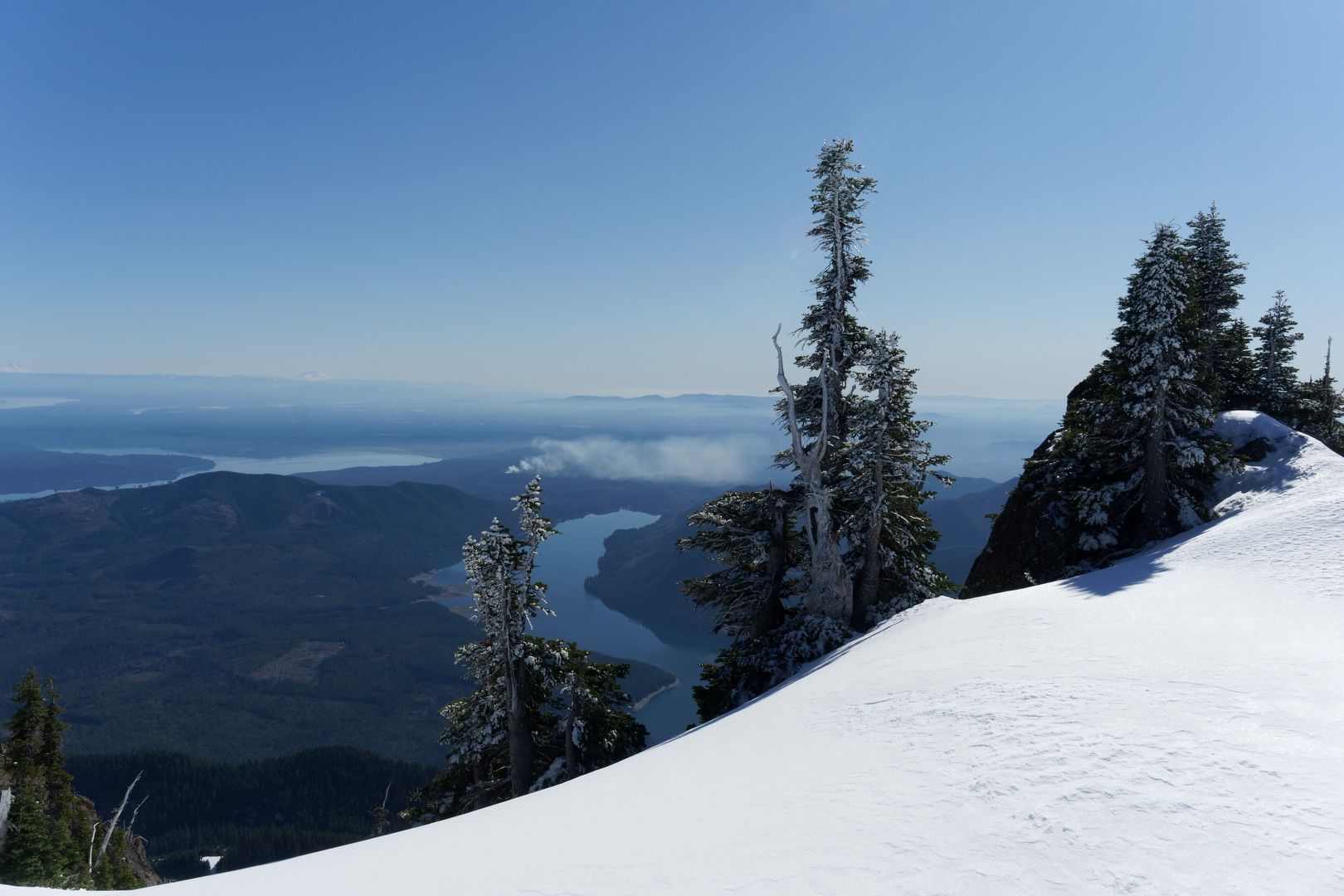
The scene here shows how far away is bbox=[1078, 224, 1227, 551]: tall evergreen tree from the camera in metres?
21.1

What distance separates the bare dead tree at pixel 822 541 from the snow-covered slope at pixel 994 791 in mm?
10781

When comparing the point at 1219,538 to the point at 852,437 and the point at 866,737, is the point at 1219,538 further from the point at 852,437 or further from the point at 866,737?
the point at 866,737

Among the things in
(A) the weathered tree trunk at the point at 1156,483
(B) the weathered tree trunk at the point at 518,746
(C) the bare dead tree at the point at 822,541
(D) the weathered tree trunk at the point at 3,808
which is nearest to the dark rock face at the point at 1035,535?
(A) the weathered tree trunk at the point at 1156,483

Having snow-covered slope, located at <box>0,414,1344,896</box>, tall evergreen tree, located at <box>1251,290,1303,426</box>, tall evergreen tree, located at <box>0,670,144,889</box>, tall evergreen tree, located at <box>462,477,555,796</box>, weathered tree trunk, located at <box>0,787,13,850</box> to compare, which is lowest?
tall evergreen tree, located at <box>0,670,144,889</box>

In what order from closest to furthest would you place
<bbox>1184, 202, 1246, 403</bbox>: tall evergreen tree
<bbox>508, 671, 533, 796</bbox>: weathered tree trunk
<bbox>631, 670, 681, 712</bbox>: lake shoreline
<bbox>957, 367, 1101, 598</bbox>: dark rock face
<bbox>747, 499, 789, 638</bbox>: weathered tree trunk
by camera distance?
<bbox>508, 671, 533, 796</bbox>: weathered tree trunk < <bbox>747, 499, 789, 638</bbox>: weathered tree trunk < <bbox>957, 367, 1101, 598</bbox>: dark rock face < <bbox>1184, 202, 1246, 403</bbox>: tall evergreen tree < <bbox>631, 670, 681, 712</bbox>: lake shoreline

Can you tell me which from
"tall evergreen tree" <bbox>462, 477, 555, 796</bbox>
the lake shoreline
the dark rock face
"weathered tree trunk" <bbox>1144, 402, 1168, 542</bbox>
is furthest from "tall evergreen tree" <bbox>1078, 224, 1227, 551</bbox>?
the lake shoreline

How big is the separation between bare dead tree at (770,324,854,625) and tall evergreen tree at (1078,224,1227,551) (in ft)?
33.1

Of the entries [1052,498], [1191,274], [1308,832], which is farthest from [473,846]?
[1191,274]

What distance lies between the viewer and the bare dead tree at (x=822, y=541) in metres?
21.9

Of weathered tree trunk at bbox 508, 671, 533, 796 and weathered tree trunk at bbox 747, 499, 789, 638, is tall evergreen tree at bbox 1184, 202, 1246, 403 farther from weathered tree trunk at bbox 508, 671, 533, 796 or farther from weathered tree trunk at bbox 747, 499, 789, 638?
weathered tree trunk at bbox 508, 671, 533, 796

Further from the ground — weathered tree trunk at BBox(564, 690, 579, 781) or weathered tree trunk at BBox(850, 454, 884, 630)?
weathered tree trunk at BBox(850, 454, 884, 630)

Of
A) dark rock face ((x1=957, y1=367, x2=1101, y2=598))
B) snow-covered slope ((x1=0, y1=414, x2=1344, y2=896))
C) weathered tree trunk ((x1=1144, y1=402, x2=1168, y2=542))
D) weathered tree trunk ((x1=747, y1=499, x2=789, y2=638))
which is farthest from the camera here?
dark rock face ((x1=957, y1=367, x2=1101, y2=598))

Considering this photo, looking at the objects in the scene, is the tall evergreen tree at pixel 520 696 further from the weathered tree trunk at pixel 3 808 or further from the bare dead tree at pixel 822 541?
the weathered tree trunk at pixel 3 808

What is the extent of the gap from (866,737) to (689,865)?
12.2 ft
